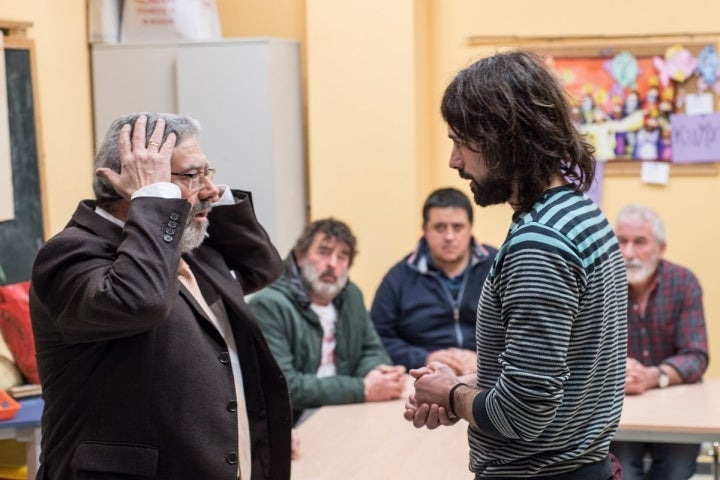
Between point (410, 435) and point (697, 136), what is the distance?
2435 mm

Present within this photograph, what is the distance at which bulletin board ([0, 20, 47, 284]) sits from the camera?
3.98 metres

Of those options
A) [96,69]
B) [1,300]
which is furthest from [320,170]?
[1,300]

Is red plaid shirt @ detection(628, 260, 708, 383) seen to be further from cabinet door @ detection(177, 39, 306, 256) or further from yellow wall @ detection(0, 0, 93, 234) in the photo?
yellow wall @ detection(0, 0, 93, 234)

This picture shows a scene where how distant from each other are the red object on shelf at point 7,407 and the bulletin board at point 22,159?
0.76 m

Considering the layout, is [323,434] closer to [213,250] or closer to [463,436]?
[463,436]

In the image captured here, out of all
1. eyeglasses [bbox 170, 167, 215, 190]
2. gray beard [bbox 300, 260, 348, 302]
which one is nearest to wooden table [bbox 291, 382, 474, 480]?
gray beard [bbox 300, 260, 348, 302]

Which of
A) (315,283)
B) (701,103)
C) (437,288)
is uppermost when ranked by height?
(701,103)

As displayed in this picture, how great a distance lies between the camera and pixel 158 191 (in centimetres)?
210

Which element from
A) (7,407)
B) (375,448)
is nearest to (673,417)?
(375,448)

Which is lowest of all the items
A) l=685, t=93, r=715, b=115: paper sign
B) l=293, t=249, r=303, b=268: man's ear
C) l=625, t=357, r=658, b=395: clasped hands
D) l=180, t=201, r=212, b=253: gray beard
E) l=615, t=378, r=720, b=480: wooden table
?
l=615, t=378, r=720, b=480: wooden table

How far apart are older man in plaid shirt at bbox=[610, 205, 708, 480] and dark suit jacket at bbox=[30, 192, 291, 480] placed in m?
2.09

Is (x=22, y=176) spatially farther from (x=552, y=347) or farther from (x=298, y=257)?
(x=552, y=347)

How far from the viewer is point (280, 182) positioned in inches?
190

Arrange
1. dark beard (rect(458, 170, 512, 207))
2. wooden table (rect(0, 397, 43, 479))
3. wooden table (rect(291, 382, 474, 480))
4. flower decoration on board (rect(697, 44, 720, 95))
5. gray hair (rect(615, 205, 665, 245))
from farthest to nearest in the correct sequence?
flower decoration on board (rect(697, 44, 720, 95)) → gray hair (rect(615, 205, 665, 245)) → wooden table (rect(0, 397, 43, 479)) → wooden table (rect(291, 382, 474, 480)) → dark beard (rect(458, 170, 512, 207))
